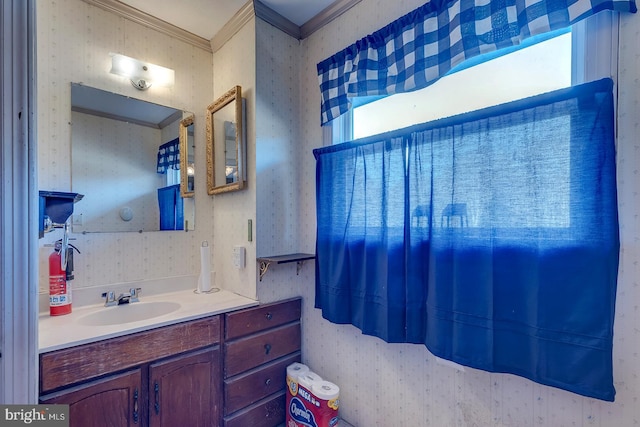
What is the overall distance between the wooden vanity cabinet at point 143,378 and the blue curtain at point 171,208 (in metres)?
0.77

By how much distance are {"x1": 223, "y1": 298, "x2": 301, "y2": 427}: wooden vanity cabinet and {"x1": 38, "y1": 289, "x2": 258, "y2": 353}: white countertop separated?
125mm

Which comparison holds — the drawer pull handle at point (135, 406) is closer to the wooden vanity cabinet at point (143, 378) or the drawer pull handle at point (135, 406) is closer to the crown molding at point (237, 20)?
the wooden vanity cabinet at point (143, 378)

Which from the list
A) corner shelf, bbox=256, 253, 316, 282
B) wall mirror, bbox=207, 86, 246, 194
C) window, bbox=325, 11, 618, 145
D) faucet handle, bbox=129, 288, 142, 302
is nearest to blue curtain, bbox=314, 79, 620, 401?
window, bbox=325, 11, 618, 145

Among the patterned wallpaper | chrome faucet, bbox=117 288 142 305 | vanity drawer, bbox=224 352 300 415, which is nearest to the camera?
vanity drawer, bbox=224 352 300 415

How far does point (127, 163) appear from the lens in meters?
1.83

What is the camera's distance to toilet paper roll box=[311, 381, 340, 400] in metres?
1.58

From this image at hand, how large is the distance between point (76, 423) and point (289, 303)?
1107mm

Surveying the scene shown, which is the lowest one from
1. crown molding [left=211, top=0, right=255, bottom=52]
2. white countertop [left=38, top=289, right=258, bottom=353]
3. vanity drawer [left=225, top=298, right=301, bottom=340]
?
vanity drawer [left=225, top=298, right=301, bottom=340]

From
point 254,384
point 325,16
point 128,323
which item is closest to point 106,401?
point 128,323

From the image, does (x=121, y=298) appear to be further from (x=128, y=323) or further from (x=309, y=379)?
(x=309, y=379)

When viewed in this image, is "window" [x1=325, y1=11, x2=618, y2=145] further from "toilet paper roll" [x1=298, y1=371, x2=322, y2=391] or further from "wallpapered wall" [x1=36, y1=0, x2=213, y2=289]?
"toilet paper roll" [x1=298, y1=371, x2=322, y2=391]

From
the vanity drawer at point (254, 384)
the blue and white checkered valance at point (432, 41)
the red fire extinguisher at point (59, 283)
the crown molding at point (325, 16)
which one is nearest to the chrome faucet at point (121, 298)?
the red fire extinguisher at point (59, 283)

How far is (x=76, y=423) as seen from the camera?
47.3 inches

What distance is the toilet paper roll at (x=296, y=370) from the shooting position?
5.84 feet
